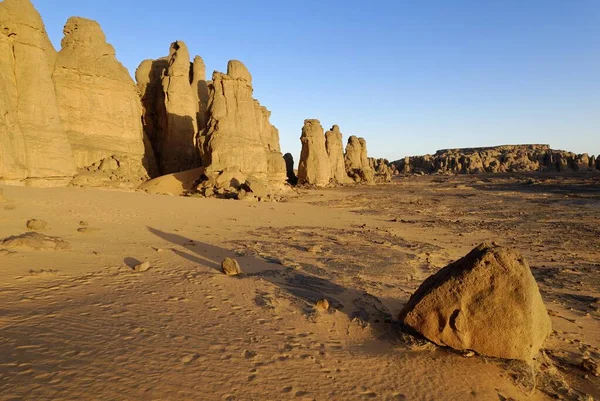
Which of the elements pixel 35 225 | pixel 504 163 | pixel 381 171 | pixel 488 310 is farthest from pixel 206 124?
pixel 504 163

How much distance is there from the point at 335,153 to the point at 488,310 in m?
39.7

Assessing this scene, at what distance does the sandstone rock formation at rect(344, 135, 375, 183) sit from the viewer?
1801 inches

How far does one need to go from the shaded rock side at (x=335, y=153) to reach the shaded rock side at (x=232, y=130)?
62.2 feet

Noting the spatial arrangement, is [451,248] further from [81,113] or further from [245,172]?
[81,113]

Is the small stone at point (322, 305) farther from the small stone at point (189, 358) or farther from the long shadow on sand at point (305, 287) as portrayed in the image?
the small stone at point (189, 358)

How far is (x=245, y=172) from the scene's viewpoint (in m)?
22.4

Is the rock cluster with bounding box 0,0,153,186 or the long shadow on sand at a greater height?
the rock cluster with bounding box 0,0,153,186

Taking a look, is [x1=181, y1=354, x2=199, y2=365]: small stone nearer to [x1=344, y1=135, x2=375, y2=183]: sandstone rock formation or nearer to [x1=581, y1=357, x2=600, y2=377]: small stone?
[x1=581, y1=357, x2=600, y2=377]: small stone

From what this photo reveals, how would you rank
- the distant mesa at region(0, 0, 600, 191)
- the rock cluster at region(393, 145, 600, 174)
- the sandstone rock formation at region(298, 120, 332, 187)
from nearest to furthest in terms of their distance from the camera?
the distant mesa at region(0, 0, 600, 191), the sandstone rock formation at region(298, 120, 332, 187), the rock cluster at region(393, 145, 600, 174)

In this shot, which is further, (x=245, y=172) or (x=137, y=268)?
(x=245, y=172)

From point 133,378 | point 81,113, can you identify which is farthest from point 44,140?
point 133,378

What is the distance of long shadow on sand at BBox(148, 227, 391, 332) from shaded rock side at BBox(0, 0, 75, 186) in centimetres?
1159

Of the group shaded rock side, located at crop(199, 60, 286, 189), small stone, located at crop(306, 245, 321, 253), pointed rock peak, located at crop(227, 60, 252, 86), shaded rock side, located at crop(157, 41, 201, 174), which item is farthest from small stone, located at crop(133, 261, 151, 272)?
shaded rock side, located at crop(157, 41, 201, 174)

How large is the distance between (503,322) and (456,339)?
0.51 m
